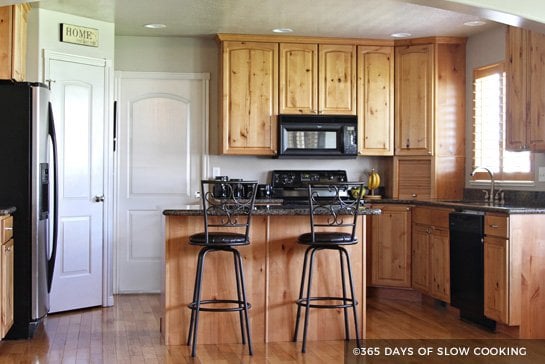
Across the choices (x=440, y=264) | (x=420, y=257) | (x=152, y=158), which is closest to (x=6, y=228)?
(x=152, y=158)

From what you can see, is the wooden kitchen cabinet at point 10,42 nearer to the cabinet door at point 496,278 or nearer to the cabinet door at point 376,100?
the cabinet door at point 376,100

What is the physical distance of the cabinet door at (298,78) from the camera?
654cm

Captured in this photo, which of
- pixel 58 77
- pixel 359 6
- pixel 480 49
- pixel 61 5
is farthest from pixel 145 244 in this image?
pixel 480 49

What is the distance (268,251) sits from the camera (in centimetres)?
461

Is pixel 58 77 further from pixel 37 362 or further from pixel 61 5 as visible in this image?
pixel 37 362

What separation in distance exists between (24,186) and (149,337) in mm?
1308

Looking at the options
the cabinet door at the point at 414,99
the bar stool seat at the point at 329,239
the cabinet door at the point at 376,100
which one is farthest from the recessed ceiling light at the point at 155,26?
the bar stool seat at the point at 329,239

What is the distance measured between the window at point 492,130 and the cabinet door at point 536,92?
0.76 metres

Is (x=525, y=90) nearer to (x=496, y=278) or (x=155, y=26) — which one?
(x=496, y=278)

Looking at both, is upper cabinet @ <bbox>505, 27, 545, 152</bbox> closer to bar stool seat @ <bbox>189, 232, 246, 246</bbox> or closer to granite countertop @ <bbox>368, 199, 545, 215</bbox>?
granite countertop @ <bbox>368, 199, 545, 215</bbox>

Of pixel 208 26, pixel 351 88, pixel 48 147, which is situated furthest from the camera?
pixel 351 88

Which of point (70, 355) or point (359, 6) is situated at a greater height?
point (359, 6)

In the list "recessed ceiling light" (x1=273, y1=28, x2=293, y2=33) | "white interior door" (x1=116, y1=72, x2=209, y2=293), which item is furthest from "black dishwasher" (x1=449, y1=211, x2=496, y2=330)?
"white interior door" (x1=116, y1=72, x2=209, y2=293)

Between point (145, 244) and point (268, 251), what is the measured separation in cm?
238
